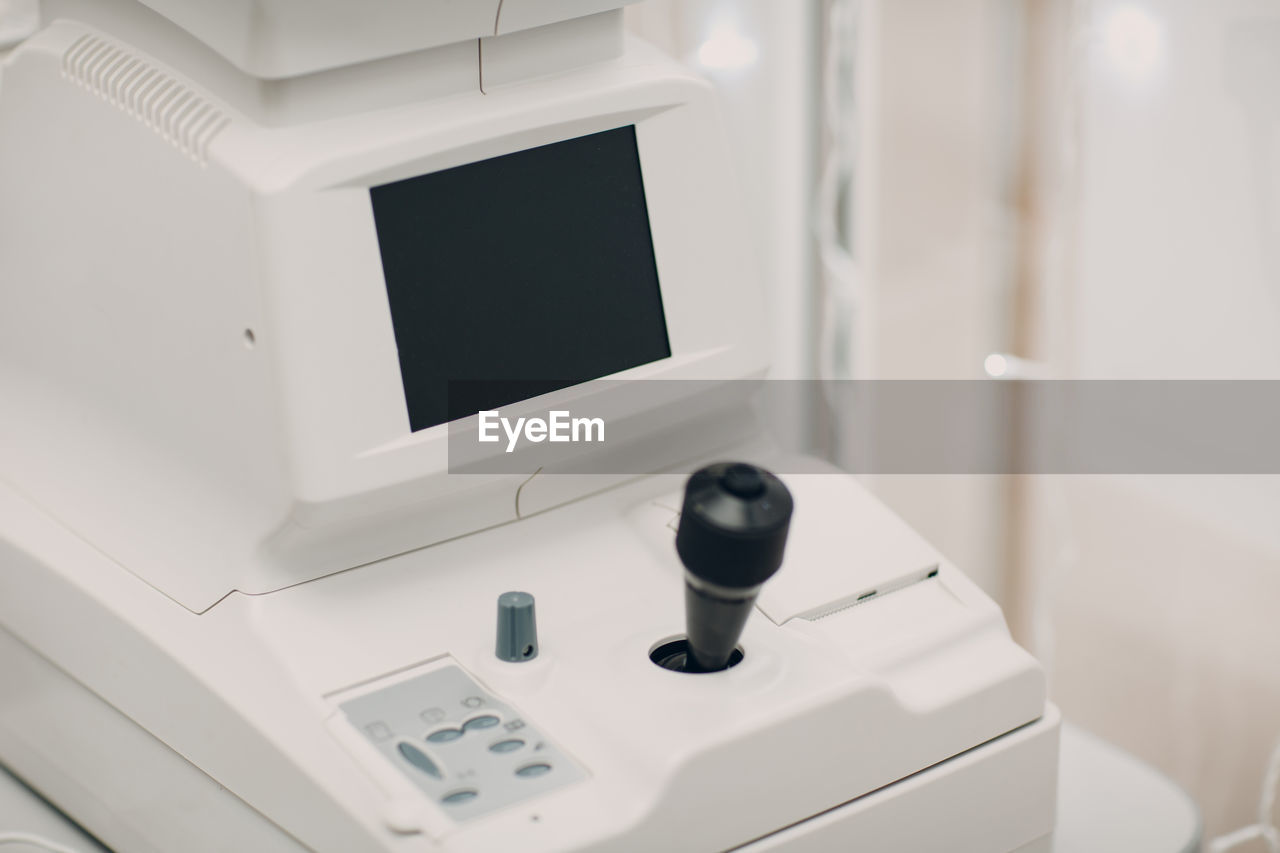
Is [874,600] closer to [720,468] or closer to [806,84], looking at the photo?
[720,468]

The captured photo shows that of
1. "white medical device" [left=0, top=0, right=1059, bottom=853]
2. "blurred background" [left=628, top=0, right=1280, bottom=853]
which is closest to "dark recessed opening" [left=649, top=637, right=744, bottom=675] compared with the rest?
"white medical device" [left=0, top=0, right=1059, bottom=853]

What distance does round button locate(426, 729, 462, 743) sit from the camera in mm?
641

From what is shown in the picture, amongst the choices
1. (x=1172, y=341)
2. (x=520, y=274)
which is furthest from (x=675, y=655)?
(x=1172, y=341)

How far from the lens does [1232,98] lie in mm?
1149

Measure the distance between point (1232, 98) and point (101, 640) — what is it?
0.97 meters

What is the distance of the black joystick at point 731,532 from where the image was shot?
58 centimetres

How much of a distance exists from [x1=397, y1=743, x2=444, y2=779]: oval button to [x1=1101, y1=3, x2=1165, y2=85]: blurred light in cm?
93

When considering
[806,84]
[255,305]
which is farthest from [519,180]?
[806,84]

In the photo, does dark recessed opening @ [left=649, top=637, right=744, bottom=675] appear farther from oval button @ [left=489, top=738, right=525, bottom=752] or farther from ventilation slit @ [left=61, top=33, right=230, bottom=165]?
ventilation slit @ [left=61, top=33, right=230, bottom=165]

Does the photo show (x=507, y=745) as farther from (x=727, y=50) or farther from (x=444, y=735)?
(x=727, y=50)

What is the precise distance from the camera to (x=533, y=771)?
626 millimetres

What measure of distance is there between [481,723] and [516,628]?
0.17 feet
